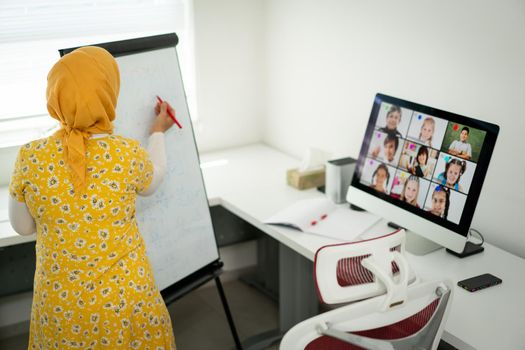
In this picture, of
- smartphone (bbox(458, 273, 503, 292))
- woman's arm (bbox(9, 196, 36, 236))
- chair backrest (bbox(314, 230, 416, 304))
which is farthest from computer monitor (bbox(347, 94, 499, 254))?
woman's arm (bbox(9, 196, 36, 236))

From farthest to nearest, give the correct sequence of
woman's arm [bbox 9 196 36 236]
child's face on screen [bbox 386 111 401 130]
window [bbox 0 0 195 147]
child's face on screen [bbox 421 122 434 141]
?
1. window [bbox 0 0 195 147]
2. child's face on screen [bbox 386 111 401 130]
3. child's face on screen [bbox 421 122 434 141]
4. woman's arm [bbox 9 196 36 236]

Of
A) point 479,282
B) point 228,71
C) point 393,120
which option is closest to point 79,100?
point 393,120

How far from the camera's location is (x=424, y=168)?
197 centimetres

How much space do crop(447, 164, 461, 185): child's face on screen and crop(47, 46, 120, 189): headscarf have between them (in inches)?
41.2

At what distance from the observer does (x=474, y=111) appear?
214 cm

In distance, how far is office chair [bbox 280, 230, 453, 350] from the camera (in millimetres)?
1259

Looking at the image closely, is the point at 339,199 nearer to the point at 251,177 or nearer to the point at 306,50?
the point at 251,177

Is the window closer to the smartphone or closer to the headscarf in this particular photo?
the headscarf

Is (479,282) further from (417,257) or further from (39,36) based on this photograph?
(39,36)

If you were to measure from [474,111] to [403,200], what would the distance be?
43 centimetres

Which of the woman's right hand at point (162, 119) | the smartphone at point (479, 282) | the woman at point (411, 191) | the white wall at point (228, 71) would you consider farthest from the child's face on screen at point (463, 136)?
the white wall at point (228, 71)

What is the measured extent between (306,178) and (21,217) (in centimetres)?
124

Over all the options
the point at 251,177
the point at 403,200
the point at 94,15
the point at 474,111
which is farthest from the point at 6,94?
the point at 474,111

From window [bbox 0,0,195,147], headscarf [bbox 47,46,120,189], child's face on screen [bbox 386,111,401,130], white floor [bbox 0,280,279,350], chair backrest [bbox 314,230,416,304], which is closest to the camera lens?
chair backrest [bbox 314,230,416,304]
